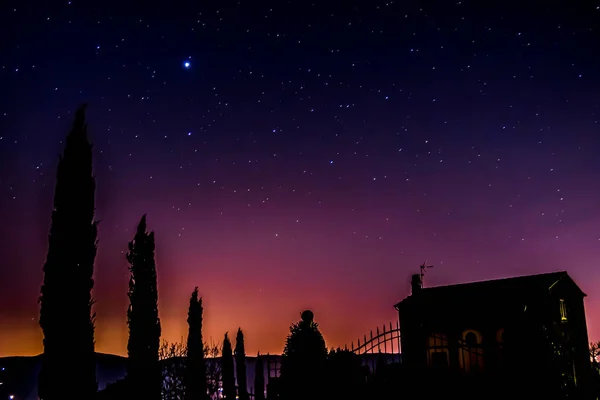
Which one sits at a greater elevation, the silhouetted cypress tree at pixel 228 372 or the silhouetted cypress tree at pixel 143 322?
the silhouetted cypress tree at pixel 143 322

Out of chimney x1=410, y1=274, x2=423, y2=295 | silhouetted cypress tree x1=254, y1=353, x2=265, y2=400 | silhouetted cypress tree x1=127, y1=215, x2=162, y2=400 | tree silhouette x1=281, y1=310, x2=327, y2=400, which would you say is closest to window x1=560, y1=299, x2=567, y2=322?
chimney x1=410, y1=274, x2=423, y2=295

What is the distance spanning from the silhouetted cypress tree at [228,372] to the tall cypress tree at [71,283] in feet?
74.0

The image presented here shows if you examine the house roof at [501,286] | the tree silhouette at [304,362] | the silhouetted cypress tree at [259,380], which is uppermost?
the house roof at [501,286]

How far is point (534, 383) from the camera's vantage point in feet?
35.0

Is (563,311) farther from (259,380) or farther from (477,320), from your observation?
(259,380)

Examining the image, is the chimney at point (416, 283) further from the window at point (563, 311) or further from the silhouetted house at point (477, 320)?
the window at point (563, 311)

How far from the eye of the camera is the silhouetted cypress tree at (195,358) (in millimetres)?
26734

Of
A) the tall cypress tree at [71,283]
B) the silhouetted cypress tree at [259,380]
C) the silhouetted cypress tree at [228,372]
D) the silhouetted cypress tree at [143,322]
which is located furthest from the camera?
the silhouetted cypress tree at [228,372]

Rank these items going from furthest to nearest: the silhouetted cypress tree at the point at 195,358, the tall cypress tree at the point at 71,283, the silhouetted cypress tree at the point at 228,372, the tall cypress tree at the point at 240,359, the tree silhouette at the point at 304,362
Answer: the tall cypress tree at the point at 240,359 → the silhouetted cypress tree at the point at 228,372 → the silhouetted cypress tree at the point at 195,358 → the tall cypress tree at the point at 71,283 → the tree silhouette at the point at 304,362

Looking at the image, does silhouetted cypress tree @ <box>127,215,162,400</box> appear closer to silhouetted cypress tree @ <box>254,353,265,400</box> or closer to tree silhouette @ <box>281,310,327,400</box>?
tree silhouette @ <box>281,310,327,400</box>

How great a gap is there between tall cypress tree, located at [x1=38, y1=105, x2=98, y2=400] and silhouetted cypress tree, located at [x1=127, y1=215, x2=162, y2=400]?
6.48m

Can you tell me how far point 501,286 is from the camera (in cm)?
2992

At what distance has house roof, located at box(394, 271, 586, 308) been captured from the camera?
1097 inches

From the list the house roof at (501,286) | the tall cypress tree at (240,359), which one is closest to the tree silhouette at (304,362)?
the house roof at (501,286)
